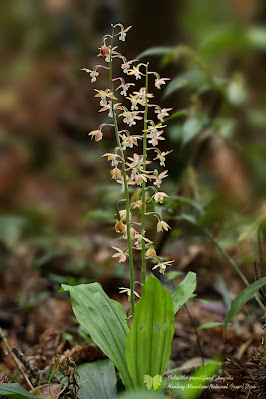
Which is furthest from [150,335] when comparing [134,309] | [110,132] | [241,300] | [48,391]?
[110,132]

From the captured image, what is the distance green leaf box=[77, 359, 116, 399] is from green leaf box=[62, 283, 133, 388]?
137 mm

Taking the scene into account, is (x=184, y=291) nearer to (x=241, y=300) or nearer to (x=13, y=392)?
(x=241, y=300)

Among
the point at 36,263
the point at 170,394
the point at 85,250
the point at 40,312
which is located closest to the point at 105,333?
the point at 170,394

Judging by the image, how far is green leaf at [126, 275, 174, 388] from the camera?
989mm

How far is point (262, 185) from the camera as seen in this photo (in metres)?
3.45

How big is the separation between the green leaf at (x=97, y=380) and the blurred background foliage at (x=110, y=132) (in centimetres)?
51

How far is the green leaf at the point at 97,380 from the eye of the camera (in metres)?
1.16

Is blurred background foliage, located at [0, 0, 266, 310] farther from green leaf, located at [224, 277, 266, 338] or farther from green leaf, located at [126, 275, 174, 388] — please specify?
green leaf, located at [126, 275, 174, 388]

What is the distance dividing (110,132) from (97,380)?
1.42 metres

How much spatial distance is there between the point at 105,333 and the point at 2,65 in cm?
539

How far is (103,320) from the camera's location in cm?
110

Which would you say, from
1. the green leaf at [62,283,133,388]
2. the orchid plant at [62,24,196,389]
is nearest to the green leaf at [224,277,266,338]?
the orchid plant at [62,24,196,389]

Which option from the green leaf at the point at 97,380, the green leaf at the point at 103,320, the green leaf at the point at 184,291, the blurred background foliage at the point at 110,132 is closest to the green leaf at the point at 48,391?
the green leaf at the point at 97,380

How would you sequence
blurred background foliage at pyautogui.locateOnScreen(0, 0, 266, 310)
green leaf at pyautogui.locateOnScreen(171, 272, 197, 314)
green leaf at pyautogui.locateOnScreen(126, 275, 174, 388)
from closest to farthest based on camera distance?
green leaf at pyautogui.locateOnScreen(126, 275, 174, 388) → green leaf at pyautogui.locateOnScreen(171, 272, 197, 314) → blurred background foliage at pyautogui.locateOnScreen(0, 0, 266, 310)
